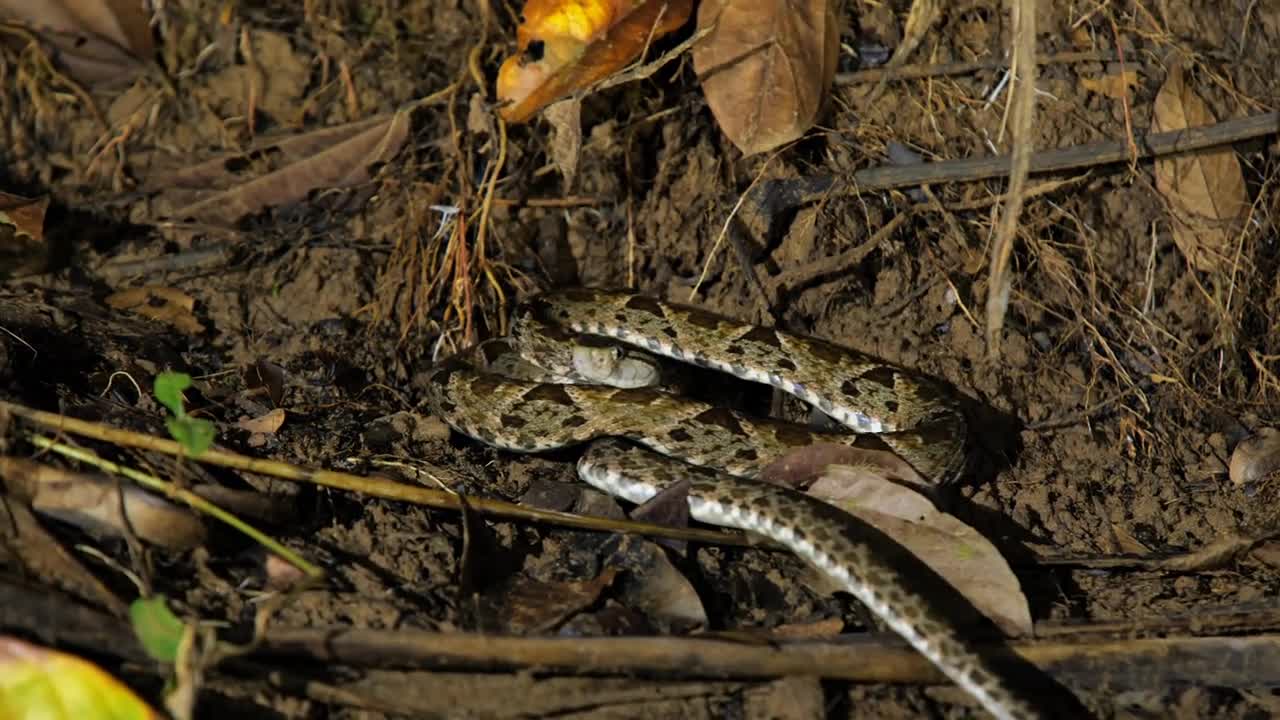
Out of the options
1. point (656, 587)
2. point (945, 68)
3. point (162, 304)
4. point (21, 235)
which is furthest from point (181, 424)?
point (945, 68)

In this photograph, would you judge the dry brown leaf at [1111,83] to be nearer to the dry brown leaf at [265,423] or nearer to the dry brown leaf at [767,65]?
the dry brown leaf at [767,65]

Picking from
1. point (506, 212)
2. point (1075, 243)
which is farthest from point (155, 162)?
point (1075, 243)

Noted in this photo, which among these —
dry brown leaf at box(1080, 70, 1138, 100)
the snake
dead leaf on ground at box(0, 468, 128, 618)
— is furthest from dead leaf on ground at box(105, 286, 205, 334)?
dry brown leaf at box(1080, 70, 1138, 100)

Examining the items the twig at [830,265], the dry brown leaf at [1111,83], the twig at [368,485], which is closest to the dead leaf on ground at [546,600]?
the twig at [368,485]

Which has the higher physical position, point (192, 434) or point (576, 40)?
point (576, 40)

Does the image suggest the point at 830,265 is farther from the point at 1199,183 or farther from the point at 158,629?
the point at 158,629

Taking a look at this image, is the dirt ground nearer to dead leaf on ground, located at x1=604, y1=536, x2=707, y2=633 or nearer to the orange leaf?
dead leaf on ground, located at x1=604, y1=536, x2=707, y2=633
